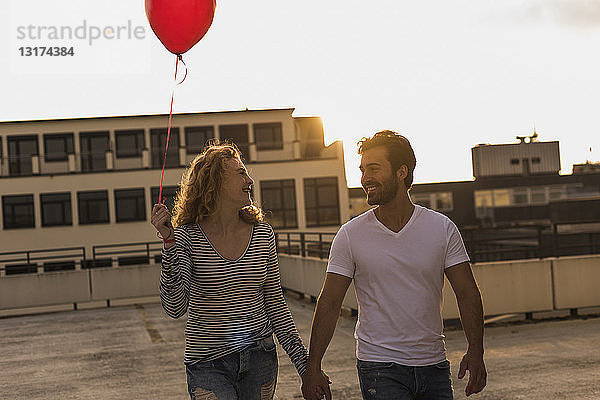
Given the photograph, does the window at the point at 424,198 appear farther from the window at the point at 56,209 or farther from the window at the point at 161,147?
the window at the point at 56,209

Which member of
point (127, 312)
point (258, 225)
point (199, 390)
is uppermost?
point (258, 225)

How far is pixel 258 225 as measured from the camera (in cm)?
434

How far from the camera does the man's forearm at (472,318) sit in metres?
4.02

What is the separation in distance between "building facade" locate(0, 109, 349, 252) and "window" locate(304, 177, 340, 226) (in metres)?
0.05

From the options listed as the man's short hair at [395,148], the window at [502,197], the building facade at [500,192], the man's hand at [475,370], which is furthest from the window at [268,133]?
the man's hand at [475,370]

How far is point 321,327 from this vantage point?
412 cm

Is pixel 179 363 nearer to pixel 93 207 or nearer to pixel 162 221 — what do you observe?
pixel 162 221

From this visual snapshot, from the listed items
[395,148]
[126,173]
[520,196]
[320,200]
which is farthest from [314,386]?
[520,196]

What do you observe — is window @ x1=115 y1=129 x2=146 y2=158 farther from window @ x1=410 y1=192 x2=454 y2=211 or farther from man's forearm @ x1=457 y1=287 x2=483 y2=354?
man's forearm @ x1=457 y1=287 x2=483 y2=354

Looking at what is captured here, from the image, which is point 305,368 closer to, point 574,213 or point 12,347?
point 12,347

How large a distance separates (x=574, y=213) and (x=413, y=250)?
3796 cm

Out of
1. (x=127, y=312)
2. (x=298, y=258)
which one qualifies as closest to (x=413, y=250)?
(x=298, y=258)

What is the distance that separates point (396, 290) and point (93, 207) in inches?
1600

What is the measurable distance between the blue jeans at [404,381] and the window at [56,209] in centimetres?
4061
